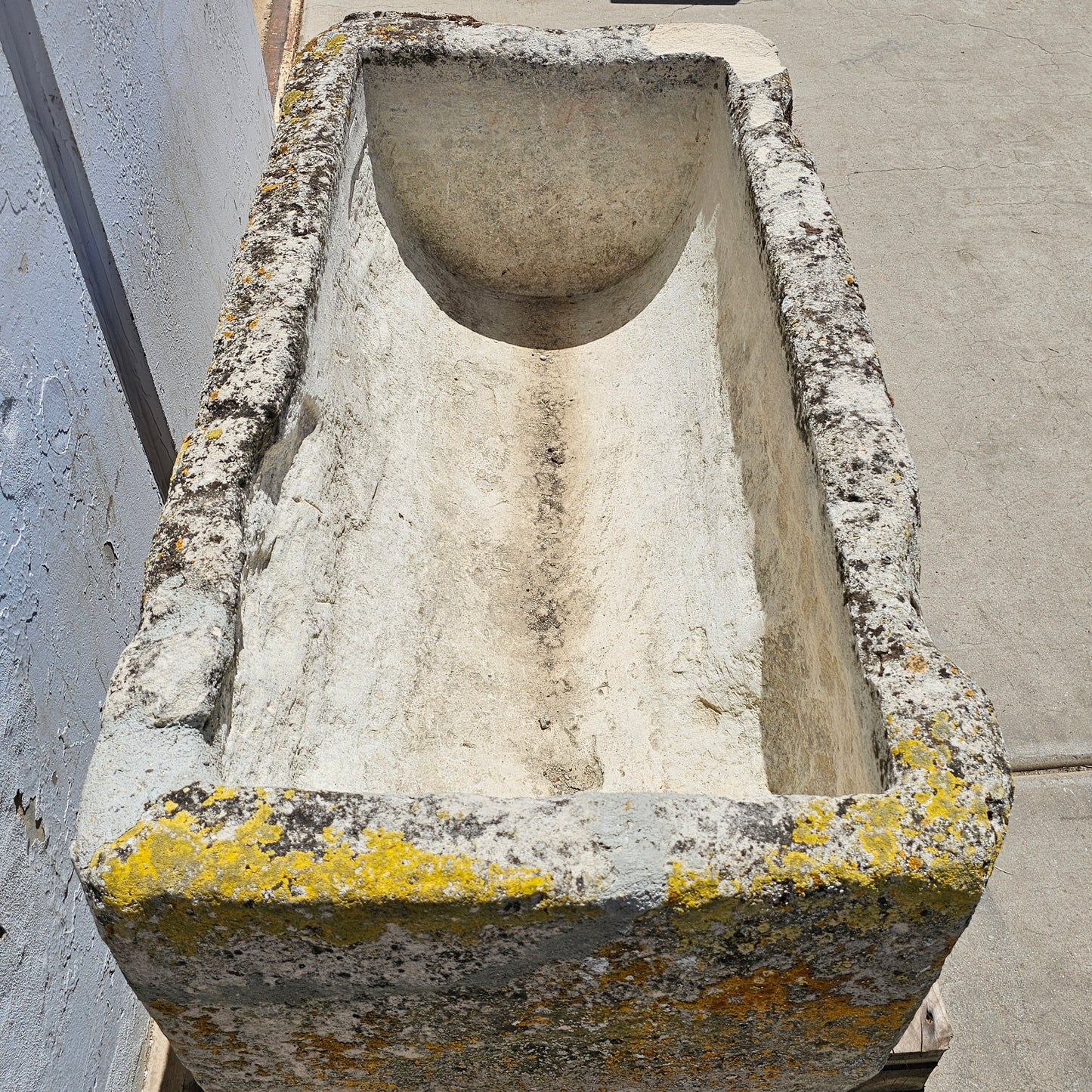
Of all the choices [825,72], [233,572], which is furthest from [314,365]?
[825,72]

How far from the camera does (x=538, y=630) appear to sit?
2686 mm

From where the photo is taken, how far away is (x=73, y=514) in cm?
228

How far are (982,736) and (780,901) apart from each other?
396 millimetres

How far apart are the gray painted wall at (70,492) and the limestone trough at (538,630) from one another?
0.38m

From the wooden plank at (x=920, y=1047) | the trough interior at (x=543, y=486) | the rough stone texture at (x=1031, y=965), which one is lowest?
the rough stone texture at (x=1031, y=965)

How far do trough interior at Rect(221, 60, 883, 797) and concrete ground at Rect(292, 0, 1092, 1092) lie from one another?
1108 mm

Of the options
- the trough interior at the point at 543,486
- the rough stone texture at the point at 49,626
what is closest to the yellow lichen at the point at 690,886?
the trough interior at the point at 543,486

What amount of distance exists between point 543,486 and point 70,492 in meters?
1.24

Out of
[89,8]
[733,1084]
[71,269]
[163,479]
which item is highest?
[89,8]

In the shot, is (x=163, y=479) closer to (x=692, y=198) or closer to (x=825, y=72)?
(x=692, y=198)

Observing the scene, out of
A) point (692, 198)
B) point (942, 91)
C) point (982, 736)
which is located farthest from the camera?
point (942, 91)

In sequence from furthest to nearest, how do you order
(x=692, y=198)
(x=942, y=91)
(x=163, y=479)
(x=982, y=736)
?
(x=942, y=91) < (x=692, y=198) < (x=163, y=479) < (x=982, y=736)

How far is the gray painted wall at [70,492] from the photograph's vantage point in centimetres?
199

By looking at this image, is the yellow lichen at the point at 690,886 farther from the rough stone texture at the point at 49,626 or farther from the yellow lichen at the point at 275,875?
the rough stone texture at the point at 49,626
